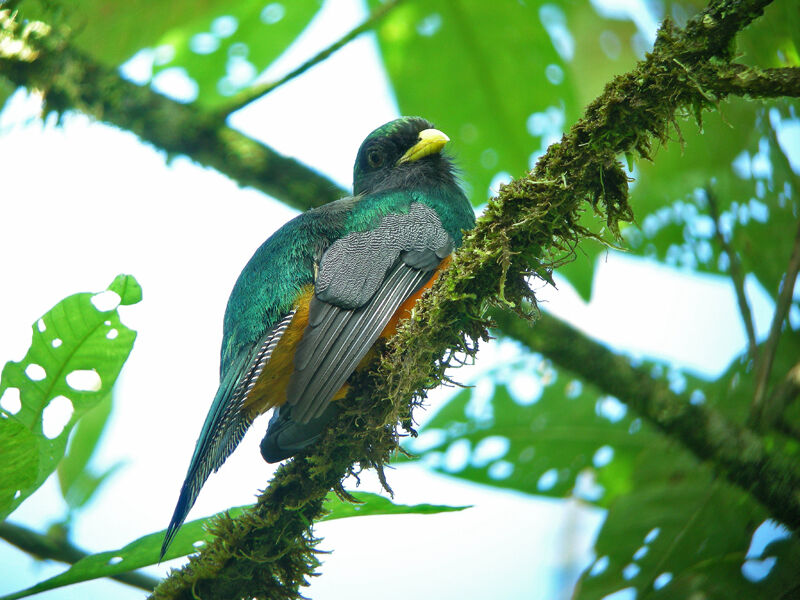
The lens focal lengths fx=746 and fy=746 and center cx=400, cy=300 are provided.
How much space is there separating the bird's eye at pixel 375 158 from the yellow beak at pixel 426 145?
0.16 metres

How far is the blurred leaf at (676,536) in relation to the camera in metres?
3.08

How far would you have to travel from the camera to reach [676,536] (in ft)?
11.0

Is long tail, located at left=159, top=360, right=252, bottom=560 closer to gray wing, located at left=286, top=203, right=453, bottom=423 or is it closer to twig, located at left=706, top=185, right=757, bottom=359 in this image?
gray wing, located at left=286, top=203, right=453, bottom=423

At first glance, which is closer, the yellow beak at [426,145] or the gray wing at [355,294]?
the gray wing at [355,294]

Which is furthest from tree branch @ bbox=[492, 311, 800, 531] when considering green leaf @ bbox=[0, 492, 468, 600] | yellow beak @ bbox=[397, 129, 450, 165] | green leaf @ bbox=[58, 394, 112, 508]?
green leaf @ bbox=[58, 394, 112, 508]

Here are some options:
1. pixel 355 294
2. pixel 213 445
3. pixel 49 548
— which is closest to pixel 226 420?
pixel 213 445

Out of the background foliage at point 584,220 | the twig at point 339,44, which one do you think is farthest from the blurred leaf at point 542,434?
the twig at point 339,44

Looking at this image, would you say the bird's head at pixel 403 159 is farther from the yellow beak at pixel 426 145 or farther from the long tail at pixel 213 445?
the long tail at pixel 213 445

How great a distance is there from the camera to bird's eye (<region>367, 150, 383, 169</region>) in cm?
414

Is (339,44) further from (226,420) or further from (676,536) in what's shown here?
(676,536)

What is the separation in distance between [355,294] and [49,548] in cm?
159

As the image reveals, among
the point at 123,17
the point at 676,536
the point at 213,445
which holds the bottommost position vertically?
the point at 676,536

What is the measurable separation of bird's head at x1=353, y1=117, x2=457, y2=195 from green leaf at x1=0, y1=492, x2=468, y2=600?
5.88ft

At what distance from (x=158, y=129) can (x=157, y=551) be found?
7.71 ft
